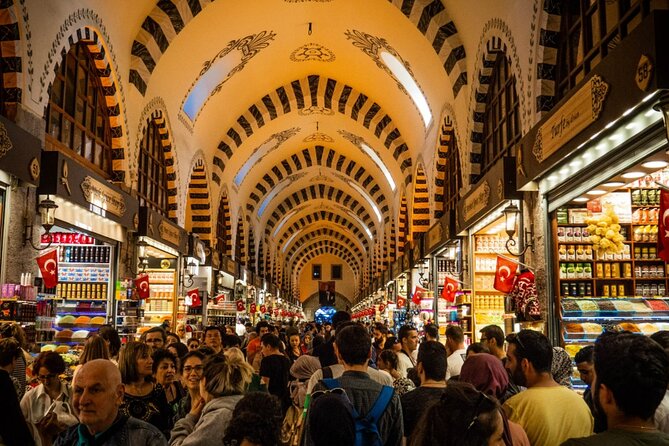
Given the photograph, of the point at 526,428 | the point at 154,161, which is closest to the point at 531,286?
the point at 526,428

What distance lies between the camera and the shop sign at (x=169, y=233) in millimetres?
12664

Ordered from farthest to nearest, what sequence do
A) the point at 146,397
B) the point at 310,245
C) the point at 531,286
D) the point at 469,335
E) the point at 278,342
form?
the point at 310,245 < the point at 469,335 < the point at 531,286 < the point at 278,342 < the point at 146,397

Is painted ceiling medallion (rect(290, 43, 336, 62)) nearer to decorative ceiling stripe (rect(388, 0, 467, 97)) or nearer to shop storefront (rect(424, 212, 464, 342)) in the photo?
decorative ceiling stripe (rect(388, 0, 467, 97))

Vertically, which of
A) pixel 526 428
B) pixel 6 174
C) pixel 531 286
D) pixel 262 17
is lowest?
pixel 526 428

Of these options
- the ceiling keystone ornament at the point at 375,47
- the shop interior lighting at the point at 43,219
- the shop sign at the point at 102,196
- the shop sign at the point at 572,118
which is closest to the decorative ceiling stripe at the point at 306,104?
the ceiling keystone ornament at the point at 375,47

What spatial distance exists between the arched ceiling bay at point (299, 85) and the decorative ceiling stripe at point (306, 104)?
0.04 metres

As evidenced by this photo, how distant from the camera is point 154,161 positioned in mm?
13367

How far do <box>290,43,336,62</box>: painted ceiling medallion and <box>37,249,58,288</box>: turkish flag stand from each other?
31.9ft

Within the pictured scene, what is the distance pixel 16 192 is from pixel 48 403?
3691 millimetres

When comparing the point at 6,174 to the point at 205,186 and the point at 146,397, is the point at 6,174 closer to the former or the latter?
the point at 146,397

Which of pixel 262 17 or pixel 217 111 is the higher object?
pixel 262 17

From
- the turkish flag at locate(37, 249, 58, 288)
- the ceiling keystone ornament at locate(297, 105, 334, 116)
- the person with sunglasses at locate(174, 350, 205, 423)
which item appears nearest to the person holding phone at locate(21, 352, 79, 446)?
the person with sunglasses at locate(174, 350, 205, 423)

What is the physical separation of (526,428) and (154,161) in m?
11.3

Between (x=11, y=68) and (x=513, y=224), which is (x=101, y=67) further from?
(x=513, y=224)
